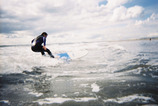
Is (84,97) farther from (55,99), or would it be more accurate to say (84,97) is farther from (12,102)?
(12,102)

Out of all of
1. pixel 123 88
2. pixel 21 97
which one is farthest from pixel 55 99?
pixel 123 88

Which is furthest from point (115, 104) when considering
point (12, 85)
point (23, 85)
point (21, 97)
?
point (12, 85)

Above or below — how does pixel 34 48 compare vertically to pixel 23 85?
above

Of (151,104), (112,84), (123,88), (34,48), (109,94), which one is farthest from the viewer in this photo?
(34,48)

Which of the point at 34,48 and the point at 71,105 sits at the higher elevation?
the point at 34,48

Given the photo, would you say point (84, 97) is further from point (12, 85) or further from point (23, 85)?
point (12, 85)

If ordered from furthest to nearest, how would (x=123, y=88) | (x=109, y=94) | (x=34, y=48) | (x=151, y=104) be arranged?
(x=34, y=48)
(x=123, y=88)
(x=109, y=94)
(x=151, y=104)

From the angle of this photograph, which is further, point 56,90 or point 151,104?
point 56,90

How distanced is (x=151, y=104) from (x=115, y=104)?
705 mm

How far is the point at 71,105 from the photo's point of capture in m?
2.25

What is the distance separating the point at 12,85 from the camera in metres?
3.46

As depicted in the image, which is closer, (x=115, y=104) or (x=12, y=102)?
(x=115, y=104)

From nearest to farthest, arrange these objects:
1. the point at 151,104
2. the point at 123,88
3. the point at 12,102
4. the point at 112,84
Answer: the point at 151,104 < the point at 12,102 < the point at 123,88 < the point at 112,84

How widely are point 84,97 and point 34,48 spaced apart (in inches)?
225
